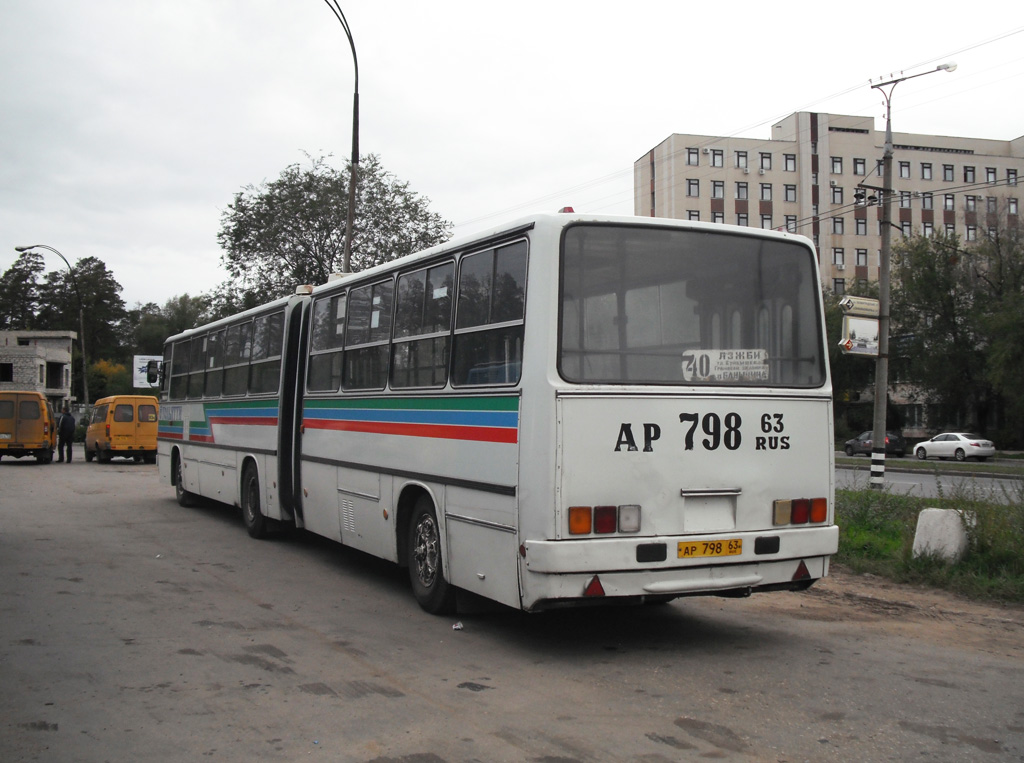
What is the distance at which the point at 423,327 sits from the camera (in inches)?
345

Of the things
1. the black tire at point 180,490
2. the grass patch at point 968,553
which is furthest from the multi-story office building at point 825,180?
the grass patch at point 968,553

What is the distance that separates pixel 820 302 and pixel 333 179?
37.2 meters

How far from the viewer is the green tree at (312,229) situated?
42.3m

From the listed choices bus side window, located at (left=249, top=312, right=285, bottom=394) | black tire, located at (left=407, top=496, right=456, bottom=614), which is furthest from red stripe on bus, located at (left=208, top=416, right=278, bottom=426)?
black tire, located at (left=407, top=496, right=456, bottom=614)

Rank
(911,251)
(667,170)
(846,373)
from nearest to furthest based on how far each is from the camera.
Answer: (911,251) → (846,373) → (667,170)

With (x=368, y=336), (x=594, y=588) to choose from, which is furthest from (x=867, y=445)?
(x=594, y=588)

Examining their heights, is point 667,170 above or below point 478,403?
above

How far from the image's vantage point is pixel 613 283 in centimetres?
721

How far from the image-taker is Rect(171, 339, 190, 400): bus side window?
17.8 m

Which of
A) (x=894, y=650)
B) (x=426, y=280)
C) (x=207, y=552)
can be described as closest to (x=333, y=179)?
(x=207, y=552)

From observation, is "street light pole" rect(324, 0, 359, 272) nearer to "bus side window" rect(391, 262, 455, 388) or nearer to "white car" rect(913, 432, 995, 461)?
"bus side window" rect(391, 262, 455, 388)

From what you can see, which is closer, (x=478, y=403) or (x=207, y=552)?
(x=478, y=403)

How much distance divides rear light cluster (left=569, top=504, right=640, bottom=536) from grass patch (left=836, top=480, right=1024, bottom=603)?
169 inches

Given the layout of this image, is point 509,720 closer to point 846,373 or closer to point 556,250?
point 556,250
